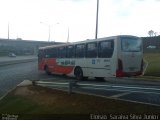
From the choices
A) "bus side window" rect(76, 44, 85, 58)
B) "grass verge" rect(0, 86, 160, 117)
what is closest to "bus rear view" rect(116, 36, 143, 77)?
"bus side window" rect(76, 44, 85, 58)

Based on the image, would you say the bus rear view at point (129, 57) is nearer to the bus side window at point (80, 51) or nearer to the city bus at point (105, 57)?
the city bus at point (105, 57)

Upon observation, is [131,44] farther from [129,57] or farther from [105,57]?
[105,57]

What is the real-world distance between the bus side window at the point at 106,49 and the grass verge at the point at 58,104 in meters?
5.20

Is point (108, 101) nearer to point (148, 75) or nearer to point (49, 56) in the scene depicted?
point (148, 75)

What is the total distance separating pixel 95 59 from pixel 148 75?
315 inches

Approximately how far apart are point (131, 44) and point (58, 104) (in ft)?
29.7

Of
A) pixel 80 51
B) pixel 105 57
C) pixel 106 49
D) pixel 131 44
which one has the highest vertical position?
pixel 131 44

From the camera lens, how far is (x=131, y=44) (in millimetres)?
21516

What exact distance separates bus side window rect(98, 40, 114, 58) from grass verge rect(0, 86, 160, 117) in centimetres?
520

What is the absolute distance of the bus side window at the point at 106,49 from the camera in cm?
2134

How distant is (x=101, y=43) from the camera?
22328mm

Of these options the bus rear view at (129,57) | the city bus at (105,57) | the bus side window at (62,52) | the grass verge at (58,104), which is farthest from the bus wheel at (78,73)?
the grass verge at (58,104)

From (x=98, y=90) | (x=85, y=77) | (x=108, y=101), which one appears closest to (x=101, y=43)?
(x=85, y=77)

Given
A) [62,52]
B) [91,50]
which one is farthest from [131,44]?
[62,52]
